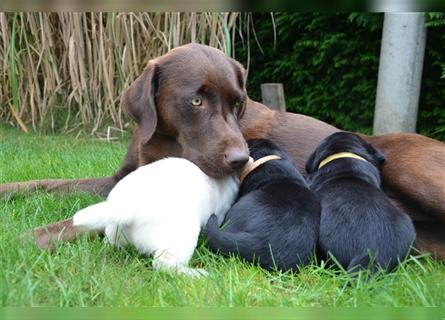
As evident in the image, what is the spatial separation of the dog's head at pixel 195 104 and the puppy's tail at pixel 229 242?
0.46 m

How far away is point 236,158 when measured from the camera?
7.84 ft

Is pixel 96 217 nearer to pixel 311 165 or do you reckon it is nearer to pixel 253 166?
pixel 253 166

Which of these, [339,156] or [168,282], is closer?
[168,282]

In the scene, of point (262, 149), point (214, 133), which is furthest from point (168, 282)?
point (262, 149)

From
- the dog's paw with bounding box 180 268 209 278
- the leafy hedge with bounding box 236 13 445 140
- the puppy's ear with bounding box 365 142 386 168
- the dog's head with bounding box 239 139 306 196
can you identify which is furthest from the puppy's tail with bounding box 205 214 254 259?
the leafy hedge with bounding box 236 13 445 140

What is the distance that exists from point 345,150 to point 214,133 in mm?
659

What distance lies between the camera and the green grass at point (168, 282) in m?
1.42

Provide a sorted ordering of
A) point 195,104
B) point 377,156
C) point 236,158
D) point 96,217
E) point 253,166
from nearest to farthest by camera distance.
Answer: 1. point 96,217
2. point 236,158
3. point 253,166
4. point 195,104
5. point 377,156

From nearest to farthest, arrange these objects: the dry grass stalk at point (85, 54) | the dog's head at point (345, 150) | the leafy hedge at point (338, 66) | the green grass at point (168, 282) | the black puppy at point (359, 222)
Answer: the green grass at point (168, 282) → the black puppy at point (359, 222) → the dog's head at point (345, 150) → the leafy hedge at point (338, 66) → the dry grass stalk at point (85, 54)

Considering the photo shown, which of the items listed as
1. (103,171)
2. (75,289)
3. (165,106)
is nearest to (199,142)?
(165,106)

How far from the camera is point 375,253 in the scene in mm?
1932

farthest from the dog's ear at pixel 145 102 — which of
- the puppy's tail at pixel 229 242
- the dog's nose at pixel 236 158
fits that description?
the puppy's tail at pixel 229 242

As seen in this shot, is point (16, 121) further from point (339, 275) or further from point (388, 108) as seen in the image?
point (339, 275)

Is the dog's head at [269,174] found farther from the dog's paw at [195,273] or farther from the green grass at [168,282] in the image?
the dog's paw at [195,273]
